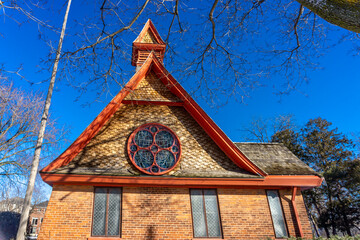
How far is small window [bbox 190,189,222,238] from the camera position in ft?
27.0

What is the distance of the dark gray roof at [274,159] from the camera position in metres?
9.38

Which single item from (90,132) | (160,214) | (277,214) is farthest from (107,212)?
(277,214)

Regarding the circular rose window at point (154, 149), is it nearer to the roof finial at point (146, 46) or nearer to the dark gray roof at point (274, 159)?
the dark gray roof at point (274, 159)

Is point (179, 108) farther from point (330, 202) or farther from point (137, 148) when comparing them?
point (330, 202)

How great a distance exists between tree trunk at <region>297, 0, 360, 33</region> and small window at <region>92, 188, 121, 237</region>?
307 inches

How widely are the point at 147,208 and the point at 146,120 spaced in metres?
3.54

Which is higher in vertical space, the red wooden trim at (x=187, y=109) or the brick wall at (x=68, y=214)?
the red wooden trim at (x=187, y=109)

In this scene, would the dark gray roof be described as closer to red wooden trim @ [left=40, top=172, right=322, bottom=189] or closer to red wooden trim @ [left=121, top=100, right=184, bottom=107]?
red wooden trim @ [left=40, top=172, right=322, bottom=189]

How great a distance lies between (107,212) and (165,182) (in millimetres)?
2201

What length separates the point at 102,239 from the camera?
296 inches

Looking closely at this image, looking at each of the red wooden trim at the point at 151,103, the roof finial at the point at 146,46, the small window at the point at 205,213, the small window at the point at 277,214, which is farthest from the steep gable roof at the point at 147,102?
the roof finial at the point at 146,46

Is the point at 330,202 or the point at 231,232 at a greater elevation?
the point at 330,202

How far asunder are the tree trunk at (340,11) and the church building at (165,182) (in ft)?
20.7

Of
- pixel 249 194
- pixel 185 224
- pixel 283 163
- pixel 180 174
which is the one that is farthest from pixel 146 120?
pixel 283 163
